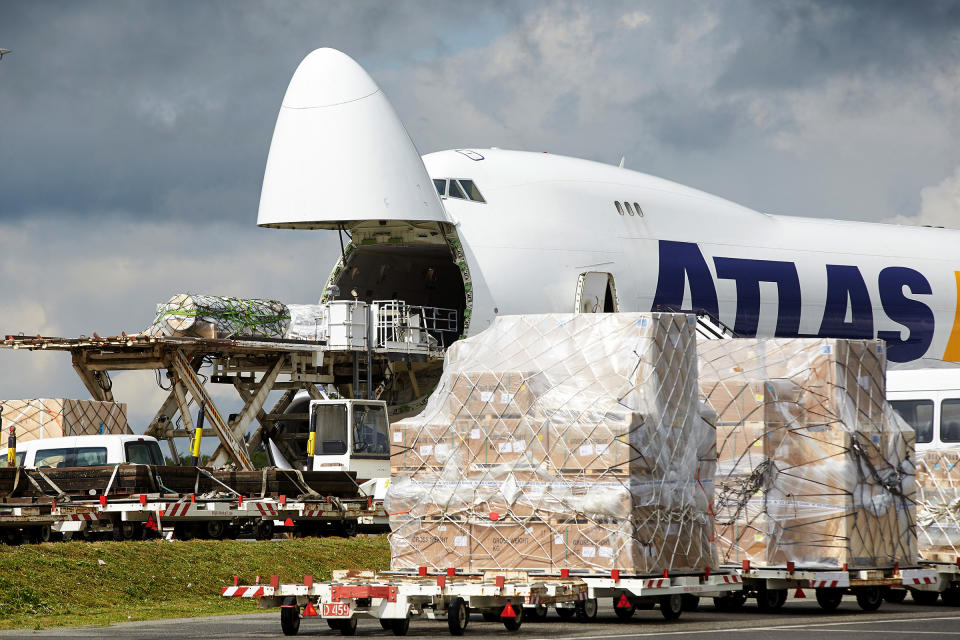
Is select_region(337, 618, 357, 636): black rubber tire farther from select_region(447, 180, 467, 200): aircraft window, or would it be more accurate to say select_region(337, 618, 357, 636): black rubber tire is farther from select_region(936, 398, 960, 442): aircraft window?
select_region(447, 180, 467, 200): aircraft window

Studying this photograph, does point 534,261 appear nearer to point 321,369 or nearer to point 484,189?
point 484,189

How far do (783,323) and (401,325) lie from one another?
11.2m

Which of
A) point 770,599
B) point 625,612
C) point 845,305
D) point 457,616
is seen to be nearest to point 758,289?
point 845,305

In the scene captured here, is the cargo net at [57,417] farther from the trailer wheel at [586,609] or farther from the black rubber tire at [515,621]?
the black rubber tire at [515,621]

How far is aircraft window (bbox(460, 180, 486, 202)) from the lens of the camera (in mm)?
35584

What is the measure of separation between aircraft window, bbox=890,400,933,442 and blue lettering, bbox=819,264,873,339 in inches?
635

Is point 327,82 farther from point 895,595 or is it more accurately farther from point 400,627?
point 400,627

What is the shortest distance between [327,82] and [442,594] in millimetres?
22323

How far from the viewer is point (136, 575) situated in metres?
20.0

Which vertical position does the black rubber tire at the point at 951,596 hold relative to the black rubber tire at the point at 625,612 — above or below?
below

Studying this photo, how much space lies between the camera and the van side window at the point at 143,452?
88.5 feet

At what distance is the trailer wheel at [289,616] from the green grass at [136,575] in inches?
118

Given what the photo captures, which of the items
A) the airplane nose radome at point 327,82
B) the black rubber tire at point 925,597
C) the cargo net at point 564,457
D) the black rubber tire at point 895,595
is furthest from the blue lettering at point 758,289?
the cargo net at point 564,457

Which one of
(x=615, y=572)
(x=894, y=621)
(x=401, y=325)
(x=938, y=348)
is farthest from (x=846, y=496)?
(x=938, y=348)
